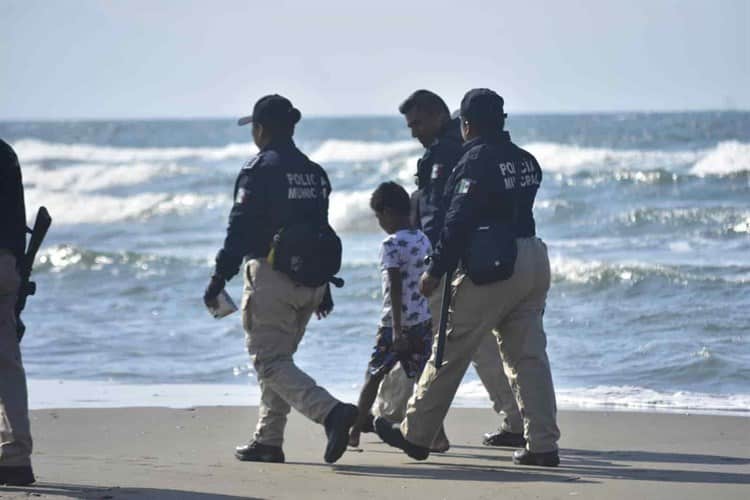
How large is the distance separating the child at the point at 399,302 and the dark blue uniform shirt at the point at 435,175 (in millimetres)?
113

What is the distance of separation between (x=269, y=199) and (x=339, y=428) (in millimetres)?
1123

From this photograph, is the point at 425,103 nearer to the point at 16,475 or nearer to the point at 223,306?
the point at 223,306

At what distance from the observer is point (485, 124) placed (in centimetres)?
671

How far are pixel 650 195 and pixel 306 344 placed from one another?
45.7 feet

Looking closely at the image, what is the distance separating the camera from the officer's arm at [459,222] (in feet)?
21.3

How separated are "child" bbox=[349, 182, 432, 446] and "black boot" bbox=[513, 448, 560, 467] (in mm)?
726

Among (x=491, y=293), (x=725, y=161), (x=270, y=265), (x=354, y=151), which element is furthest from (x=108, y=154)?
(x=491, y=293)

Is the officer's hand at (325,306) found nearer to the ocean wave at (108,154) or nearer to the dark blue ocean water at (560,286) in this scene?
the dark blue ocean water at (560,286)

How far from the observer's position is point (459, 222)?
6484 mm

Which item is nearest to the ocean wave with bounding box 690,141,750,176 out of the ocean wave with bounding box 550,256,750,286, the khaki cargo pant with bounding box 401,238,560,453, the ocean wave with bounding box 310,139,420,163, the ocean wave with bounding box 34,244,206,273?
the ocean wave with bounding box 550,256,750,286

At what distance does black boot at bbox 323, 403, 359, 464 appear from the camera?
672 centimetres

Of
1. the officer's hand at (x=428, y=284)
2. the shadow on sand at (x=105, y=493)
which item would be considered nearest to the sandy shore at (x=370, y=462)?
the shadow on sand at (x=105, y=493)

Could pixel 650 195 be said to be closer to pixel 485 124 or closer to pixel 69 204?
pixel 69 204

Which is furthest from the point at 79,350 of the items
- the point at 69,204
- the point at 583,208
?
the point at 69,204
